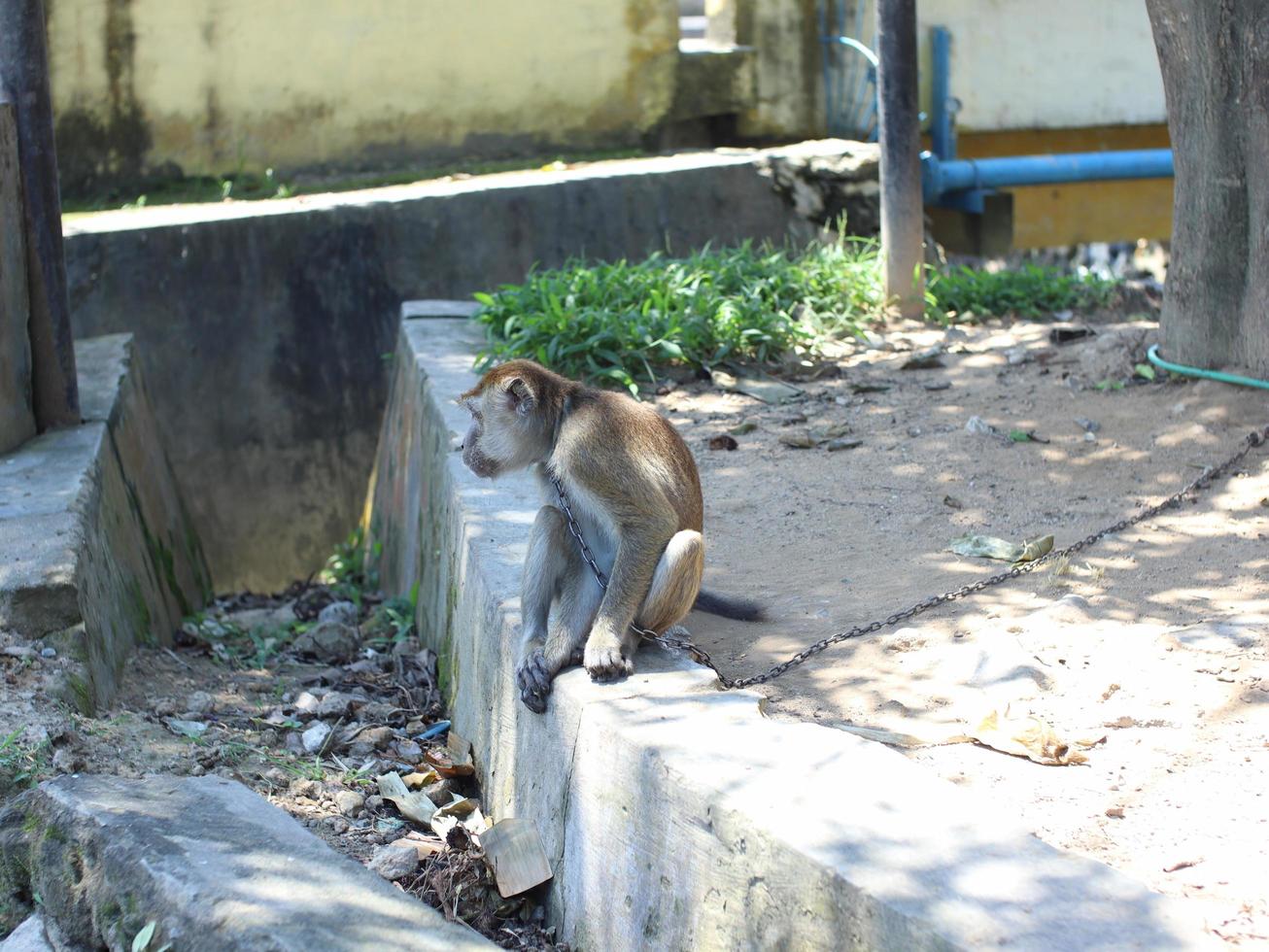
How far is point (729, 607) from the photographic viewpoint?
428cm

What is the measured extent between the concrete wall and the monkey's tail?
5.22 m

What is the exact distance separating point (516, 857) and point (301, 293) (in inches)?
233

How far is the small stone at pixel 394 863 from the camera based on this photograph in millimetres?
3670

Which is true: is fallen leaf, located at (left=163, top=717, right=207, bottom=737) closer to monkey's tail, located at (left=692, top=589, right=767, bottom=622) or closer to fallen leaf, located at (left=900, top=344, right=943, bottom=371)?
monkey's tail, located at (left=692, top=589, right=767, bottom=622)

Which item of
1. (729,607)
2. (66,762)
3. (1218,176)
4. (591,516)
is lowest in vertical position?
Result: (66,762)

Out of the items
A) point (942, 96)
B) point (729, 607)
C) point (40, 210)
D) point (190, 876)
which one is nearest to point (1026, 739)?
point (729, 607)

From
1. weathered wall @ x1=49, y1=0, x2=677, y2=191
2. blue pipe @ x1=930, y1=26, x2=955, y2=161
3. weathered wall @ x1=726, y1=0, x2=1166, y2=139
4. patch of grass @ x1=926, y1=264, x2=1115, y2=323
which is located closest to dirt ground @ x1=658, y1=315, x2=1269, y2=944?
patch of grass @ x1=926, y1=264, x2=1115, y2=323

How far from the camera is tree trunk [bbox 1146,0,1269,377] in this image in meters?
5.66

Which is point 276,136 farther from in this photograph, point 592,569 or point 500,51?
point 592,569

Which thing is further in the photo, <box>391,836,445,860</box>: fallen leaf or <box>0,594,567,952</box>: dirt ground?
<box>391,836,445,860</box>: fallen leaf

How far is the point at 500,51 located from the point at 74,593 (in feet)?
22.6

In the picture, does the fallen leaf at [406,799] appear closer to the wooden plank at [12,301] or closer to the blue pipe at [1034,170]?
the wooden plank at [12,301]

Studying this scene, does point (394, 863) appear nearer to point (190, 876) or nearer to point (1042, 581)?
point (190, 876)

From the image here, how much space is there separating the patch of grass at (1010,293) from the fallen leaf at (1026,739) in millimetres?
5153
